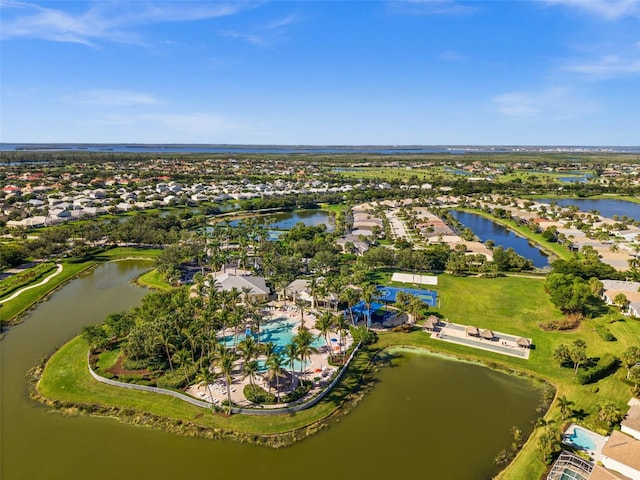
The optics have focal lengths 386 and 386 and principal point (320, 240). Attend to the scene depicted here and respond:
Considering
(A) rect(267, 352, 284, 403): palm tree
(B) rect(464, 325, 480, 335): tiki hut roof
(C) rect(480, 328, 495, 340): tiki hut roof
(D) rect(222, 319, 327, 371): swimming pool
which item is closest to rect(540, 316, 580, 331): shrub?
(C) rect(480, 328, 495, 340): tiki hut roof

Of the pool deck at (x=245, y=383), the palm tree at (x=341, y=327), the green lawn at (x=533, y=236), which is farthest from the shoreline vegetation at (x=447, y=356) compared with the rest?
the green lawn at (x=533, y=236)

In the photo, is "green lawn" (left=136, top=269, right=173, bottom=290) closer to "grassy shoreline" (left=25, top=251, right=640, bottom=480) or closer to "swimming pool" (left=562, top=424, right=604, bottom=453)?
"grassy shoreline" (left=25, top=251, right=640, bottom=480)

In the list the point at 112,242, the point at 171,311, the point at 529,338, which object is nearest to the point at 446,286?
the point at 529,338

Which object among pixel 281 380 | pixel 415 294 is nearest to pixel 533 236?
pixel 415 294

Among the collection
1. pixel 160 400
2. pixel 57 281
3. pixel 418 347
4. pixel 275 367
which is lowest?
pixel 160 400

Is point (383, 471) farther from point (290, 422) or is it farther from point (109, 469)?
point (109, 469)

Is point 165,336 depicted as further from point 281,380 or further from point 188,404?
point 281,380
